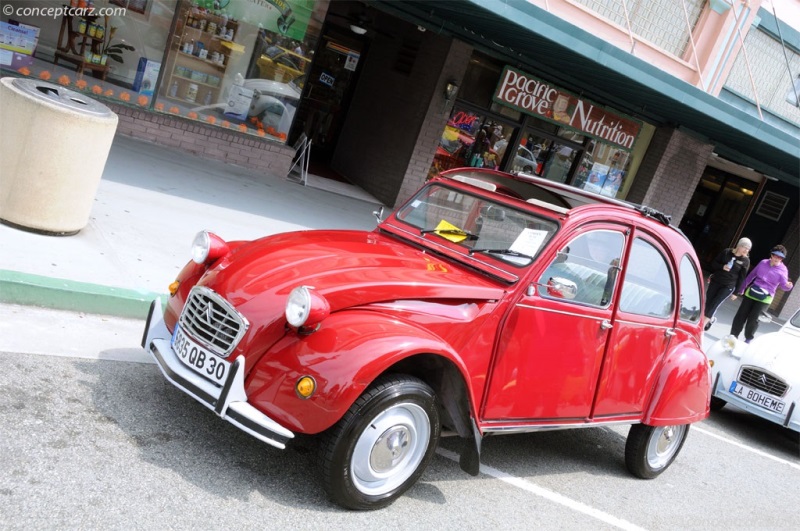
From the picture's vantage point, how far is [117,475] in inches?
143

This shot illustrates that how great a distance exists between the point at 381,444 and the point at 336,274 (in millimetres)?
906

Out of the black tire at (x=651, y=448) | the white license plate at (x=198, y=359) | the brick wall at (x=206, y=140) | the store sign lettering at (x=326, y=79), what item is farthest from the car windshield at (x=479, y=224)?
the store sign lettering at (x=326, y=79)

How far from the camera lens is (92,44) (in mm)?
10805

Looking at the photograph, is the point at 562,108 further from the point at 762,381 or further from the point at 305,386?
the point at 305,386

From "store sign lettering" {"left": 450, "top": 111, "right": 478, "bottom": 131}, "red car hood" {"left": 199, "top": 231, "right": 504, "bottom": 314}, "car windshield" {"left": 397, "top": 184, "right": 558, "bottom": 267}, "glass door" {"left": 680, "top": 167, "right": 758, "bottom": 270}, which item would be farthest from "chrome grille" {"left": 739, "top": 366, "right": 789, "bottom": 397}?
"glass door" {"left": 680, "top": 167, "right": 758, "bottom": 270}

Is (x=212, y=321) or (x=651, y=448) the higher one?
(x=212, y=321)

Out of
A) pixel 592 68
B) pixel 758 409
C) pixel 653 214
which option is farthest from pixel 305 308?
pixel 592 68

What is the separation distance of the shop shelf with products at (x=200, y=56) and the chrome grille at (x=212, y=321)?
809cm

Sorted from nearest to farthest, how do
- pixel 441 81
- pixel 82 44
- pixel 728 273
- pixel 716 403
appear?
pixel 716 403 < pixel 82 44 < pixel 728 273 < pixel 441 81

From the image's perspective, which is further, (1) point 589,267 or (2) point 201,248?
(1) point 589,267

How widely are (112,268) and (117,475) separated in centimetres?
289

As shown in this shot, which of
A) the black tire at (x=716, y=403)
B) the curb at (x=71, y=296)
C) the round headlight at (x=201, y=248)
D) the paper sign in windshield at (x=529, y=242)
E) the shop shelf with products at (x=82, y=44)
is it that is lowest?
the curb at (x=71, y=296)

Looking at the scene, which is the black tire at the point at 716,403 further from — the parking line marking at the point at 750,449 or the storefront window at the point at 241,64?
the storefront window at the point at 241,64

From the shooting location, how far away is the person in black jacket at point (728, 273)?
11.8m
